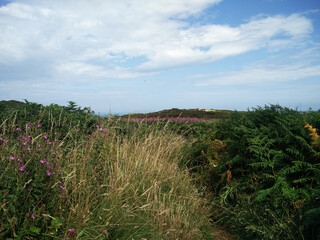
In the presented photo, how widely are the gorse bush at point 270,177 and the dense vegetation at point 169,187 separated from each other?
0.05 ft

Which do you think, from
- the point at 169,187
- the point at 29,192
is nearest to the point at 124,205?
the point at 29,192

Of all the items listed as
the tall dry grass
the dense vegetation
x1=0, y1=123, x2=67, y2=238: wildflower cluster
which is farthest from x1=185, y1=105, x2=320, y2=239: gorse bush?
x1=0, y1=123, x2=67, y2=238: wildflower cluster

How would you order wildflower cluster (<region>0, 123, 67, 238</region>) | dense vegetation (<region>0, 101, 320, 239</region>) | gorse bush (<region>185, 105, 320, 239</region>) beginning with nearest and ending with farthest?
1. wildflower cluster (<region>0, 123, 67, 238</region>)
2. dense vegetation (<region>0, 101, 320, 239</region>)
3. gorse bush (<region>185, 105, 320, 239</region>)

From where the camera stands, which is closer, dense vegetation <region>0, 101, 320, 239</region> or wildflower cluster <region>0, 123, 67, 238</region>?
wildflower cluster <region>0, 123, 67, 238</region>

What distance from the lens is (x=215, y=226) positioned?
4.29 metres

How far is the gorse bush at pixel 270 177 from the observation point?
3.31 meters

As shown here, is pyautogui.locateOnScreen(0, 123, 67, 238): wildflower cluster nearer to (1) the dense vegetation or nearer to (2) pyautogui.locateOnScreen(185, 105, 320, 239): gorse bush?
(1) the dense vegetation

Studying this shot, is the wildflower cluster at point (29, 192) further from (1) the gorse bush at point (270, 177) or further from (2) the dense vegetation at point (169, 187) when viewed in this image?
(1) the gorse bush at point (270, 177)

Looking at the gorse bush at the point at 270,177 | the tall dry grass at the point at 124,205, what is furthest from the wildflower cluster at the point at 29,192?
the gorse bush at the point at 270,177

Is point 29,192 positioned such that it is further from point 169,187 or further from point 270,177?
point 270,177

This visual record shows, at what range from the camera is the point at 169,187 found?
14.7 feet

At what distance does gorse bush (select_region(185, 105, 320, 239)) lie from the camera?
331 cm

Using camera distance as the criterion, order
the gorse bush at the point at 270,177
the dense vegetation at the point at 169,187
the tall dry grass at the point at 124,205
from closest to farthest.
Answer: the dense vegetation at the point at 169,187, the tall dry grass at the point at 124,205, the gorse bush at the point at 270,177

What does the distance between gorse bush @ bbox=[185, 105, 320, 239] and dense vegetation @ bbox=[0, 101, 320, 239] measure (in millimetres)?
16
